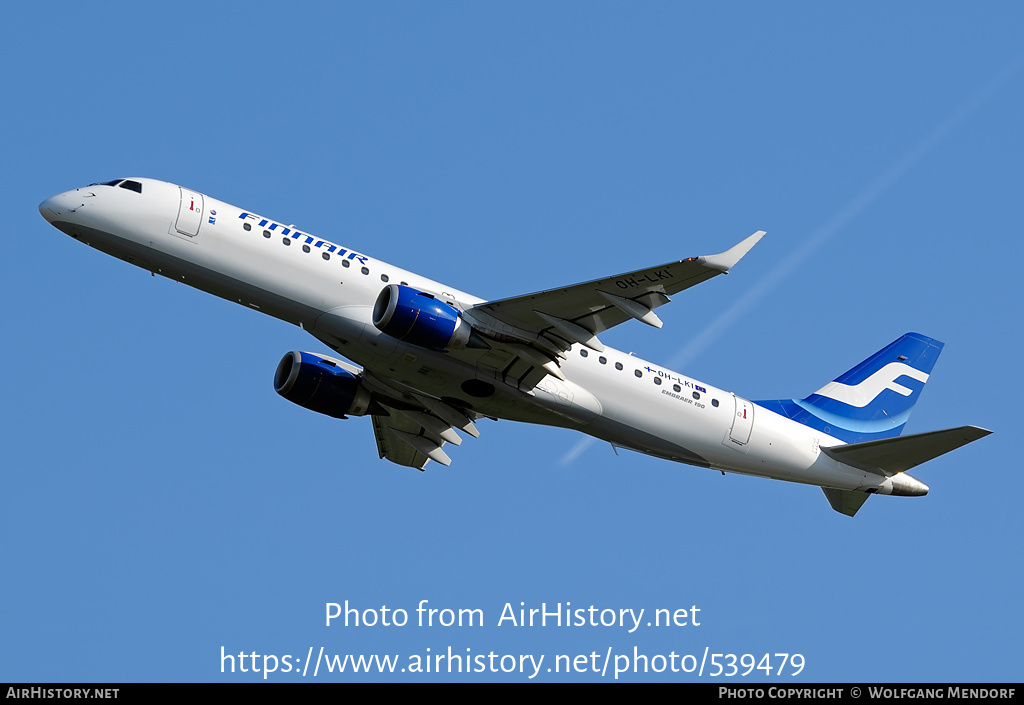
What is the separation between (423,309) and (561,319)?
13.7 feet

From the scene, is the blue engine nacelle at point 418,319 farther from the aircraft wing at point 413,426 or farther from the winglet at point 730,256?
the winglet at point 730,256

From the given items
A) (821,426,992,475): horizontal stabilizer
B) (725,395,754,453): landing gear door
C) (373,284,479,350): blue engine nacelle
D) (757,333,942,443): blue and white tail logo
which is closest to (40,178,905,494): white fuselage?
(373,284,479,350): blue engine nacelle

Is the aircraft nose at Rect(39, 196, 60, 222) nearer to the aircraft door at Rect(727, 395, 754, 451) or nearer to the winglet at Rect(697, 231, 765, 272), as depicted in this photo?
the winglet at Rect(697, 231, 765, 272)

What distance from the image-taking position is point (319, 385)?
41438 millimetres

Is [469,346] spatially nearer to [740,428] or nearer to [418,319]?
[418,319]

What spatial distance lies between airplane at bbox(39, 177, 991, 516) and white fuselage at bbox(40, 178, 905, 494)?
44mm

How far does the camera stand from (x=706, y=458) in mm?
41281

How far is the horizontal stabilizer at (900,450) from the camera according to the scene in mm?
39688

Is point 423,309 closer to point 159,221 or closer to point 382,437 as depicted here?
point 159,221

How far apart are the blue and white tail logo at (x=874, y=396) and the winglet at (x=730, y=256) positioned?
41.4ft

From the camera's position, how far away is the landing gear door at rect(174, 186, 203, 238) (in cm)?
3603

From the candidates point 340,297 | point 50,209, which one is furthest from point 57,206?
point 340,297
